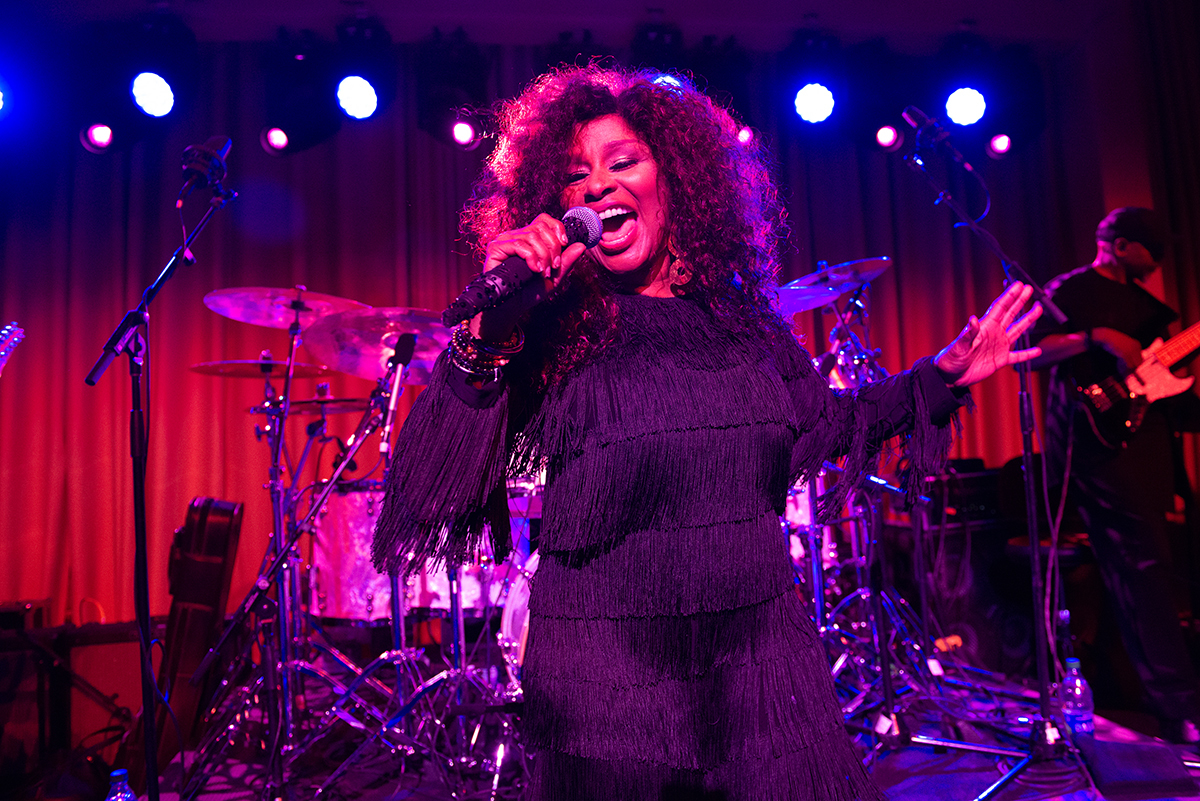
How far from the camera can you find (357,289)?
5867 millimetres

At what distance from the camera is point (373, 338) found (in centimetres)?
366

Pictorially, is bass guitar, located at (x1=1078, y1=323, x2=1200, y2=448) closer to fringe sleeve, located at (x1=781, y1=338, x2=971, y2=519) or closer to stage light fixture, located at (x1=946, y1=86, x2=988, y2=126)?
fringe sleeve, located at (x1=781, y1=338, x2=971, y2=519)

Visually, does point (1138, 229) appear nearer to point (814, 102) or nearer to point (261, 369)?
point (814, 102)

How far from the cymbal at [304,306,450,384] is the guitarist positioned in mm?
2780

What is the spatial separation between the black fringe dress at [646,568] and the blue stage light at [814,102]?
531 centimetres

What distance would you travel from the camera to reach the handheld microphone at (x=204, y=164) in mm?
2506

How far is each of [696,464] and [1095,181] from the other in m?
6.50

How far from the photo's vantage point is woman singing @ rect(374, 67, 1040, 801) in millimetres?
1064

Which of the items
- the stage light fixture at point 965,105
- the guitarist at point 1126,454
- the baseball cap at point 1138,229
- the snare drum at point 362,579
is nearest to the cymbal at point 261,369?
the snare drum at point 362,579

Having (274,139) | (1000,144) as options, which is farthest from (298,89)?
(1000,144)

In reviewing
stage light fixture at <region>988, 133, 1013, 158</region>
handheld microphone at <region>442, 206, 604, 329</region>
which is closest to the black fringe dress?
handheld microphone at <region>442, 206, 604, 329</region>

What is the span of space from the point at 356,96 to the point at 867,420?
17.0ft

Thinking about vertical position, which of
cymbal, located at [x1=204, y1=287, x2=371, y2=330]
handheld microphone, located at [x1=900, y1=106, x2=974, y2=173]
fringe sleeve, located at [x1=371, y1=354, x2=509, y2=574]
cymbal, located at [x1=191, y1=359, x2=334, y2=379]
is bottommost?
fringe sleeve, located at [x1=371, y1=354, x2=509, y2=574]

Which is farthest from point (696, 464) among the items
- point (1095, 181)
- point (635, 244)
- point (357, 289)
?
point (1095, 181)
